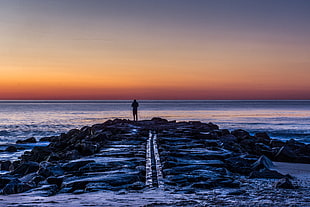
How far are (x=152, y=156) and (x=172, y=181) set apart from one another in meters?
2.90

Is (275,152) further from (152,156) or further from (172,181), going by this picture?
(172,181)

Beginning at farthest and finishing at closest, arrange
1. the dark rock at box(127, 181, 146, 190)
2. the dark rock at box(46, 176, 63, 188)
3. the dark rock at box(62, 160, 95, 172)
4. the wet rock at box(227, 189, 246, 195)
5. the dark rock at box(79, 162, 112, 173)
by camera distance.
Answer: the dark rock at box(62, 160, 95, 172)
the dark rock at box(79, 162, 112, 173)
the dark rock at box(46, 176, 63, 188)
the dark rock at box(127, 181, 146, 190)
the wet rock at box(227, 189, 246, 195)

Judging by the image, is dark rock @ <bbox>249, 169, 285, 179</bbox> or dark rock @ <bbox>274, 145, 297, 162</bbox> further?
dark rock @ <bbox>274, 145, 297, 162</bbox>

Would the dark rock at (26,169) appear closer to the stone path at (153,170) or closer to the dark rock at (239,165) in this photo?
the stone path at (153,170)

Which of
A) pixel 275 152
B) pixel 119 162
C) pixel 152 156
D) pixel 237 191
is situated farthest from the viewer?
pixel 275 152

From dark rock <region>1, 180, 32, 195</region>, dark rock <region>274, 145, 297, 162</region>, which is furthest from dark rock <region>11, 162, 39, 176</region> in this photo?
dark rock <region>274, 145, 297, 162</region>

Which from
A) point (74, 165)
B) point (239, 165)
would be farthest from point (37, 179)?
point (239, 165)

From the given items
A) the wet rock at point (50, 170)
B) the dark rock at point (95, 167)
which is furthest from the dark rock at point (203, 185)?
the wet rock at point (50, 170)

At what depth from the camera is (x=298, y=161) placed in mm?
10953

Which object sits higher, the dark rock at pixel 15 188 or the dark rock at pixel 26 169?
the dark rock at pixel 15 188

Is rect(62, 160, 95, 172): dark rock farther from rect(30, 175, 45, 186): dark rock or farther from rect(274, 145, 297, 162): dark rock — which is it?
rect(274, 145, 297, 162): dark rock

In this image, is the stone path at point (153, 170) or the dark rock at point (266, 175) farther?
the dark rock at point (266, 175)

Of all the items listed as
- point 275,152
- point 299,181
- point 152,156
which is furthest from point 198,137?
point 299,181

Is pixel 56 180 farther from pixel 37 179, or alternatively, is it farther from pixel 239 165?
pixel 239 165
